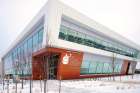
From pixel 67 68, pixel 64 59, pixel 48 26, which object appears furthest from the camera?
pixel 67 68

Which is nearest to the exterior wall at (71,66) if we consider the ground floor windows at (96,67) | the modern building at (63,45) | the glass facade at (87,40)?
the modern building at (63,45)

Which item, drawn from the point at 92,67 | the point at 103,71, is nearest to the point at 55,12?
the point at 92,67

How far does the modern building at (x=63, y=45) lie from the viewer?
3284 centimetres

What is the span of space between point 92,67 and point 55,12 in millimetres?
19940

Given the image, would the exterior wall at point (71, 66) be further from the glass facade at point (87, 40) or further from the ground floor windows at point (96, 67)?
the ground floor windows at point (96, 67)

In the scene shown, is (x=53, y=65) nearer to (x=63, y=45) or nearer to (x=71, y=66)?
(x=71, y=66)

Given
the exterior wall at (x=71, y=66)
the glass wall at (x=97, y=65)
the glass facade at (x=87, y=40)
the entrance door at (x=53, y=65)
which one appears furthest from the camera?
the glass wall at (x=97, y=65)

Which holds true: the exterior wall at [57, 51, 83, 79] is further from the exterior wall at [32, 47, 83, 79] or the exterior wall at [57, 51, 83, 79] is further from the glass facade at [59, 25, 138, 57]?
the glass facade at [59, 25, 138, 57]

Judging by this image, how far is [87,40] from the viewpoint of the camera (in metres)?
43.8

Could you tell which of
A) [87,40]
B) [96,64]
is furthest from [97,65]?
[87,40]

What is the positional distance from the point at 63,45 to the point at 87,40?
9.94 metres

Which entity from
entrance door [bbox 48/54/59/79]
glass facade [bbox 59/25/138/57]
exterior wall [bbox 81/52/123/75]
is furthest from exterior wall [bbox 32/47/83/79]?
exterior wall [bbox 81/52/123/75]

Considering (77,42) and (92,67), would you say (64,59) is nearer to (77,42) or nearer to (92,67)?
(77,42)

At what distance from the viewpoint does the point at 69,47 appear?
3628 centimetres
